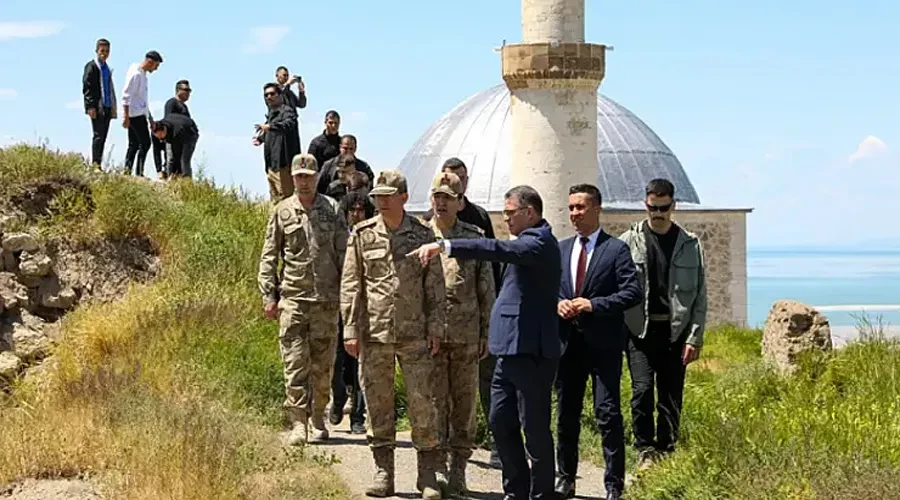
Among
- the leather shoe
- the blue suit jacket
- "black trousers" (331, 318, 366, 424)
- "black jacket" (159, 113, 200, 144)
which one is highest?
"black jacket" (159, 113, 200, 144)

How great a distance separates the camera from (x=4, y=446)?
9.89 metres

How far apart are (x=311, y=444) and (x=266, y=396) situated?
1.56 meters

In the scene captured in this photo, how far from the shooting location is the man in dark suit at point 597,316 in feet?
28.5

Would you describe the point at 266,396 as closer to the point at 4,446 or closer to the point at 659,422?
the point at 4,446

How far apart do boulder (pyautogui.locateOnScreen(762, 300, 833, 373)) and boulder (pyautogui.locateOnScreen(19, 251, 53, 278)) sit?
27.8 feet

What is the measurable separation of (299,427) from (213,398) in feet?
3.89

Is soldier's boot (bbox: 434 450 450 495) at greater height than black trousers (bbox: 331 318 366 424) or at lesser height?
lesser

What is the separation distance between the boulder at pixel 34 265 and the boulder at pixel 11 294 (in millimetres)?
149

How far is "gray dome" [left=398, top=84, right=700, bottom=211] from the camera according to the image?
3503cm

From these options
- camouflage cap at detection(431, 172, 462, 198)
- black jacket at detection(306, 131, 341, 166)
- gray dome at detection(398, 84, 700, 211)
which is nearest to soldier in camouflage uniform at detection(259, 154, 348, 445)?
camouflage cap at detection(431, 172, 462, 198)

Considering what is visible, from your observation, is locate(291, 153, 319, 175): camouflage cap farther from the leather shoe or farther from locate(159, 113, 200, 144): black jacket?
locate(159, 113, 200, 144): black jacket

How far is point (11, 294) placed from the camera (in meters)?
16.6

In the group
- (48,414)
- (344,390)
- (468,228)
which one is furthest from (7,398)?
(468,228)

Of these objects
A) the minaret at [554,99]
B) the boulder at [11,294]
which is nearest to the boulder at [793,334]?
the minaret at [554,99]
